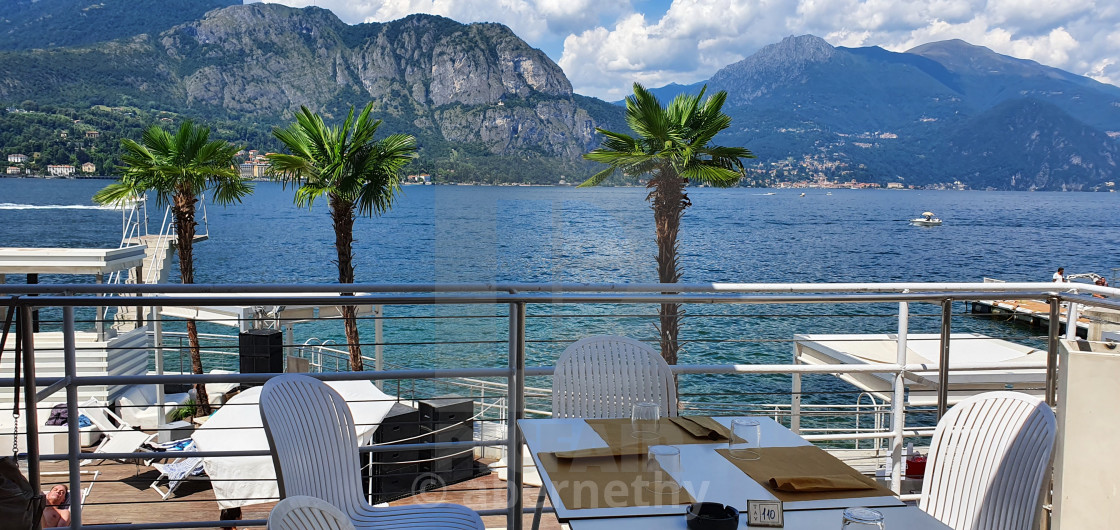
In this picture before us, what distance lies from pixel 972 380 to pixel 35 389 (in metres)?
9.63

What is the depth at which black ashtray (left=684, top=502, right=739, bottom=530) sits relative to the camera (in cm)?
142

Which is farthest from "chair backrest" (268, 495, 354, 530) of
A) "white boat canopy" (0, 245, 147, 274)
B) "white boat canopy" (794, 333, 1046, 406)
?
"white boat canopy" (0, 245, 147, 274)

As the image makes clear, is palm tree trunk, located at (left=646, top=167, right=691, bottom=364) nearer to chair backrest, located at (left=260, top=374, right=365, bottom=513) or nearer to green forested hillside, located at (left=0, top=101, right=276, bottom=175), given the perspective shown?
chair backrest, located at (left=260, top=374, right=365, bottom=513)

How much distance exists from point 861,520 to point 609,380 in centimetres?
155

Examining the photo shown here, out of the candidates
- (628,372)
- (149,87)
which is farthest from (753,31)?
(628,372)

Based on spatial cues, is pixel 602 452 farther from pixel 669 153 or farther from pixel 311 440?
pixel 669 153

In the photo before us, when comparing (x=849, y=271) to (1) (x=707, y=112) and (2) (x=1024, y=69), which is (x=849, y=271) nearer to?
(1) (x=707, y=112)

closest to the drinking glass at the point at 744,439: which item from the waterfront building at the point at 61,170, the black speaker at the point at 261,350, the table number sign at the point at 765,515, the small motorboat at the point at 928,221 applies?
the table number sign at the point at 765,515

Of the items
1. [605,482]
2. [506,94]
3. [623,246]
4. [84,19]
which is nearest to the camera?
[605,482]

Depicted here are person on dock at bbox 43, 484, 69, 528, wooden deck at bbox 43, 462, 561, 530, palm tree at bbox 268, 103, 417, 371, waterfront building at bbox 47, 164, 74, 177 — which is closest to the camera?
person on dock at bbox 43, 484, 69, 528

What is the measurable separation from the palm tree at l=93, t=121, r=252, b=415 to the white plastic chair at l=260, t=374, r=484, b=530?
1344 cm

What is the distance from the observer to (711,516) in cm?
145

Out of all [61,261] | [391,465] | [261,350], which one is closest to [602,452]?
[391,465]

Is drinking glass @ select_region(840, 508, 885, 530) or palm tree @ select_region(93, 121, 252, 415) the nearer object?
drinking glass @ select_region(840, 508, 885, 530)
